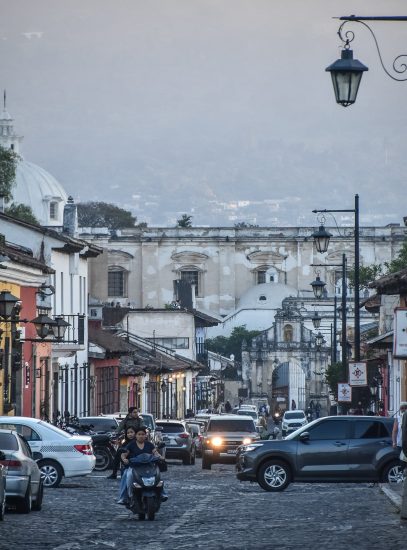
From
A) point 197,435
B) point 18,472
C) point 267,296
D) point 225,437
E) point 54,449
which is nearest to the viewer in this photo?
point 18,472

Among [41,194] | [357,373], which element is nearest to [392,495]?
[357,373]

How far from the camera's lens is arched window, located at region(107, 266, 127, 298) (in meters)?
179

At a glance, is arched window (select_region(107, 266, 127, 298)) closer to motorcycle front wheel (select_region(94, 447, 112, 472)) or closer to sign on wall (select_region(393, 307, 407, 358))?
motorcycle front wheel (select_region(94, 447, 112, 472))

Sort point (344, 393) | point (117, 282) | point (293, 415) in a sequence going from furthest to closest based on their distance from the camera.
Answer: point (117, 282)
point (293, 415)
point (344, 393)

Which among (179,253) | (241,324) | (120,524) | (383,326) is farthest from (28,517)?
(179,253)

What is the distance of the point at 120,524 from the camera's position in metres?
22.1

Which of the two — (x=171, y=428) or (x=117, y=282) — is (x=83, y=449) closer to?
(x=171, y=428)

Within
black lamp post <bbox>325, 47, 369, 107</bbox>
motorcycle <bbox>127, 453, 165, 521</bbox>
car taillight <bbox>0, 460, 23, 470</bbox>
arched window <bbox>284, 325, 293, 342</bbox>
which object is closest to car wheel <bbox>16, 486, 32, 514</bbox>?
car taillight <bbox>0, 460, 23, 470</bbox>

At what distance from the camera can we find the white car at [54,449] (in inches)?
1215

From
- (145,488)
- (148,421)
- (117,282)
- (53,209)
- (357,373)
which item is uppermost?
(53,209)

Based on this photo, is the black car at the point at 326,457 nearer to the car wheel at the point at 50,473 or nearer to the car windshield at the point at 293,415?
the car wheel at the point at 50,473

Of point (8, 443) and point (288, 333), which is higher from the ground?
point (288, 333)

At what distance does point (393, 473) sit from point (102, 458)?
34.1ft

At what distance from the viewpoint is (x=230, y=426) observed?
48.3 metres
